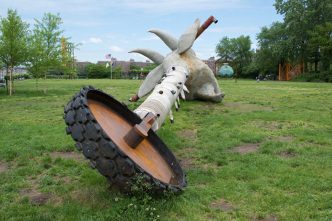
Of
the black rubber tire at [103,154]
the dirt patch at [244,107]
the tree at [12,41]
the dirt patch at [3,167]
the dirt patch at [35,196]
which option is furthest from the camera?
the tree at [12,41]

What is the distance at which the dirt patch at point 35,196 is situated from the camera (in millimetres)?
4820

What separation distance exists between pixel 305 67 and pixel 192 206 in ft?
189

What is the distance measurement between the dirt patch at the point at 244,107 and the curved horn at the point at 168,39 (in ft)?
8.84

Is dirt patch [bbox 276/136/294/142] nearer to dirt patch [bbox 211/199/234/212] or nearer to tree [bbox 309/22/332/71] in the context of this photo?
dirt patch [bbox 211/199/234/212]

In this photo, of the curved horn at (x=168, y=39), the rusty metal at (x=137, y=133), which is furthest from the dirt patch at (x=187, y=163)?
the curved horn at (x=168, y=39)

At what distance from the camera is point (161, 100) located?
23.8 ft

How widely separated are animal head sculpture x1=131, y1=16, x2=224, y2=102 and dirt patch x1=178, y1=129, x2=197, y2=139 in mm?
2486

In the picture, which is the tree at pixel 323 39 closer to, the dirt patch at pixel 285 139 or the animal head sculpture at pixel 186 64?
the animal head sculpture at pixel 186 64

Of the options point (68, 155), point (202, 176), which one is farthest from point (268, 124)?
point (68, 155)

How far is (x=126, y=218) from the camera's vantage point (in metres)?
4.13

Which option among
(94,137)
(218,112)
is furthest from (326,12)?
(94,137)

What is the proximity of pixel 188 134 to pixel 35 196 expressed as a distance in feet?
15.3

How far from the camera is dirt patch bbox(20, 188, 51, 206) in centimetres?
482

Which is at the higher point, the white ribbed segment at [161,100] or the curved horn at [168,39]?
the curved horn at [168,39]
